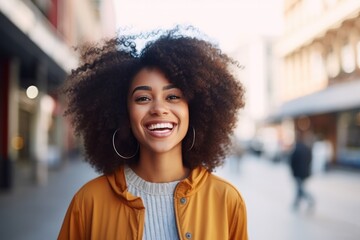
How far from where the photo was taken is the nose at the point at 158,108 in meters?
1.75

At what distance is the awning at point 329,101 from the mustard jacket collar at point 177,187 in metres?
13.4

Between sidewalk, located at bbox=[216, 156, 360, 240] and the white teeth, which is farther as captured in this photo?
sidewalk, located at bbox=[216, 156, 360, 240]

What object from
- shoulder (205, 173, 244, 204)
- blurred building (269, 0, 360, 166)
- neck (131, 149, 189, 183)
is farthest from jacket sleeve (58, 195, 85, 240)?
A: blurred building (269, 0, 360, 166)

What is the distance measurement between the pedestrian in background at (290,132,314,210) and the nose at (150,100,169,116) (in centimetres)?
763

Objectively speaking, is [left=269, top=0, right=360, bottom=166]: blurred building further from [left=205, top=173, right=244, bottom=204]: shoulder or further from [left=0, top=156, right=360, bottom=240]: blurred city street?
[left=205, top=173, right=244, bottom=204]: shoulder

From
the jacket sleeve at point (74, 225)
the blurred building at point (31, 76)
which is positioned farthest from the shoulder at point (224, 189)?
the blurred building at point (31, 76)

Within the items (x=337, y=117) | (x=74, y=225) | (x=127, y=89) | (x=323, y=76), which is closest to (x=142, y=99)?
(x=127, y=89)

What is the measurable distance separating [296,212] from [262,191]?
291 centimetres

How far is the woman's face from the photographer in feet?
5.85

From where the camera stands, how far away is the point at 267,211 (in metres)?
8.35

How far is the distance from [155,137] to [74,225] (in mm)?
505

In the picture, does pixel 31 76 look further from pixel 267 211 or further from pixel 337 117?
pixel 337 117

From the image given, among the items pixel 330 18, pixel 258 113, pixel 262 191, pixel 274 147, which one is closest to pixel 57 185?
pixel 262 191

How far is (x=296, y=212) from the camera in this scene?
8.38 metres
